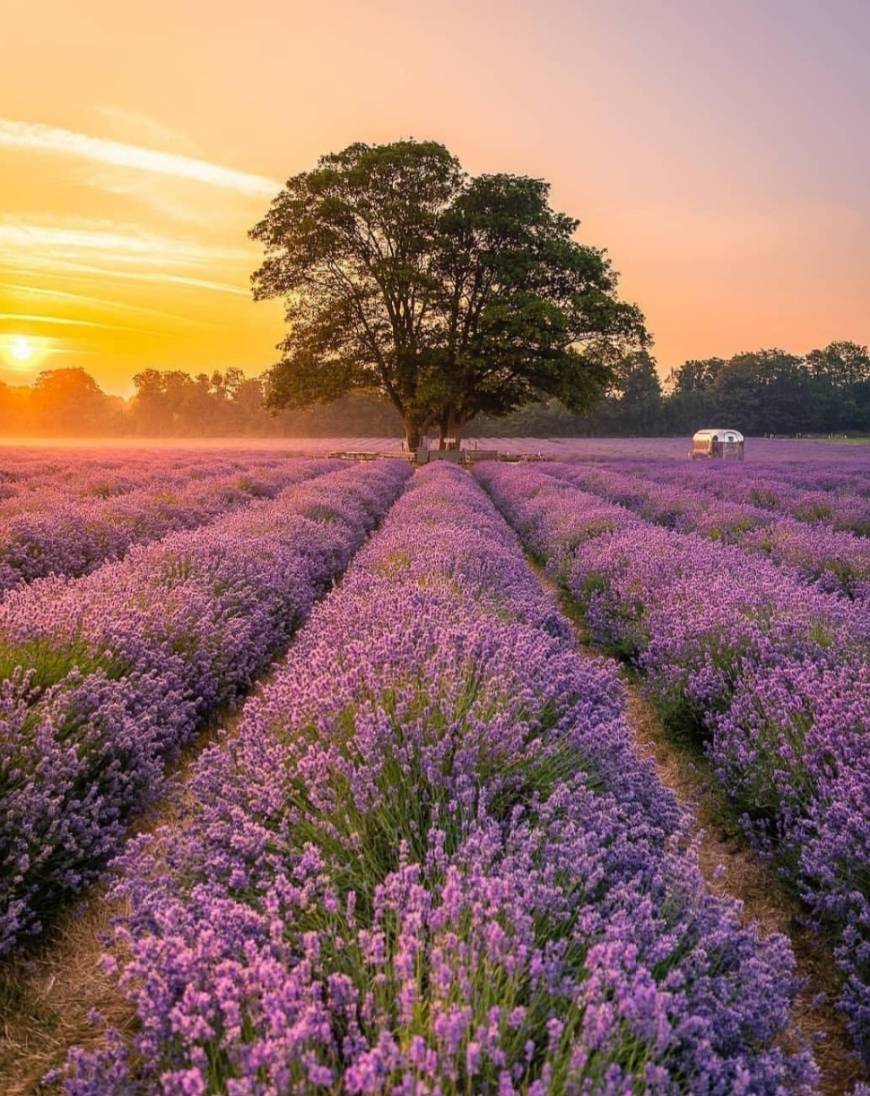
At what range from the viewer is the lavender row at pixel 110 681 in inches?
99.3

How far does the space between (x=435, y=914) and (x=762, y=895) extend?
1966 millimetres

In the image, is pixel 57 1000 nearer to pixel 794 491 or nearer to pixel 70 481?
pixel 70 481

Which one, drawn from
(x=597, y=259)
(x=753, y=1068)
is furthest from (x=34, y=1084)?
(x=597, y=259)

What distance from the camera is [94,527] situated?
8.18 m

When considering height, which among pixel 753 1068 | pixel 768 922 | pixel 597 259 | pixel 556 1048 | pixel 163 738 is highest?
pixel 597 259

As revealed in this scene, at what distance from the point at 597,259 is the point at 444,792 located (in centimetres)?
2917

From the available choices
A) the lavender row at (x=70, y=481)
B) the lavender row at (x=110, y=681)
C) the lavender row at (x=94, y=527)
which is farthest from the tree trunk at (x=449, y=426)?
the lavender row at (x=110, y=681)

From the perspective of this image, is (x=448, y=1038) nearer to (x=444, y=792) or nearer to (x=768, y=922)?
(x=444, y=792)

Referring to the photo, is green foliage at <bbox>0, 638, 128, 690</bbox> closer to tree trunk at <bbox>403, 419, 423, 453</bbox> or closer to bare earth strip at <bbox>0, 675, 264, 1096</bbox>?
bare earth strip at <bbox>0, 675, 264, 1096</bbox>

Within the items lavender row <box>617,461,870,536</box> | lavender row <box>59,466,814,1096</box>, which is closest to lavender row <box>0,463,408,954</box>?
lavender row <box>59,466,814,1096</box>

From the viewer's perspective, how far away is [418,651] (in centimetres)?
308

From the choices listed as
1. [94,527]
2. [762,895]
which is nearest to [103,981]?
[762,895]

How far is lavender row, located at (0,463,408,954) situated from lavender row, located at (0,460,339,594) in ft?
4.15

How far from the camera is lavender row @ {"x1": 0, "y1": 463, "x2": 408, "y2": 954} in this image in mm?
2521
